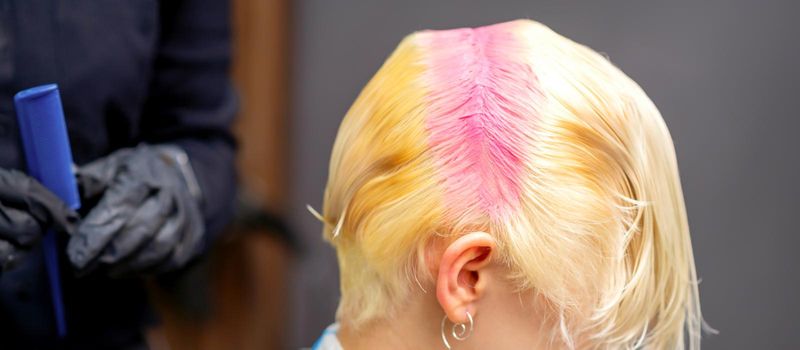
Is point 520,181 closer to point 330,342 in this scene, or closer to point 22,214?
point 330,342

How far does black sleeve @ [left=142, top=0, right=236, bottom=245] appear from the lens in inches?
42.3

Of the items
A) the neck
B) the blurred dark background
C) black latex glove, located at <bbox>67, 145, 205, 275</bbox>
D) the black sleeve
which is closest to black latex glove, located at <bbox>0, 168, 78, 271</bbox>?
black latex glove, located at <bbox>67, 145, 205, 275</bbox>

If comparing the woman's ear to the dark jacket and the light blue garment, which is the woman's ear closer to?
the light blue garment

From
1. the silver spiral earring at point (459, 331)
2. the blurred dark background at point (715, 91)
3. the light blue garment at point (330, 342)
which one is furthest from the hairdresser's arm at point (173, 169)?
the blurred dark background at point (715, 91)

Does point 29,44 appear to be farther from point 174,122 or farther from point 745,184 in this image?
point 745,184

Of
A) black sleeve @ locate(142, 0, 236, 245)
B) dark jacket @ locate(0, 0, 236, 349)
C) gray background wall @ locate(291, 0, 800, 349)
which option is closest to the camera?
dark jacket @ locate(0, 0, 236, 349)

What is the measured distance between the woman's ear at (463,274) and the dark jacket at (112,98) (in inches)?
17.3

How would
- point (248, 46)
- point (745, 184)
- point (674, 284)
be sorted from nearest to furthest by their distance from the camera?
1. point (674, 284)
2. point (745, 184)
3. point (248, 46)

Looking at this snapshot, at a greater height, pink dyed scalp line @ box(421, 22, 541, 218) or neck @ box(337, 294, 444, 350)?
pink dyed scalp line @ box(421, 22, 541, 218)

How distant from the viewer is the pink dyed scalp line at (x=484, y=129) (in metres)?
0.78

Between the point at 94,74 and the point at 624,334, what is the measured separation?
69 centimetres

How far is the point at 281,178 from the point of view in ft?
7.23

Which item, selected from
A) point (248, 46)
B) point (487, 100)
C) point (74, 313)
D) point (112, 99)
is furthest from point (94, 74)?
point (248, 46)

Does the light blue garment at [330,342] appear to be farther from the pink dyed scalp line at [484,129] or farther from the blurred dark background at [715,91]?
the blurred dark background at [715,91]
